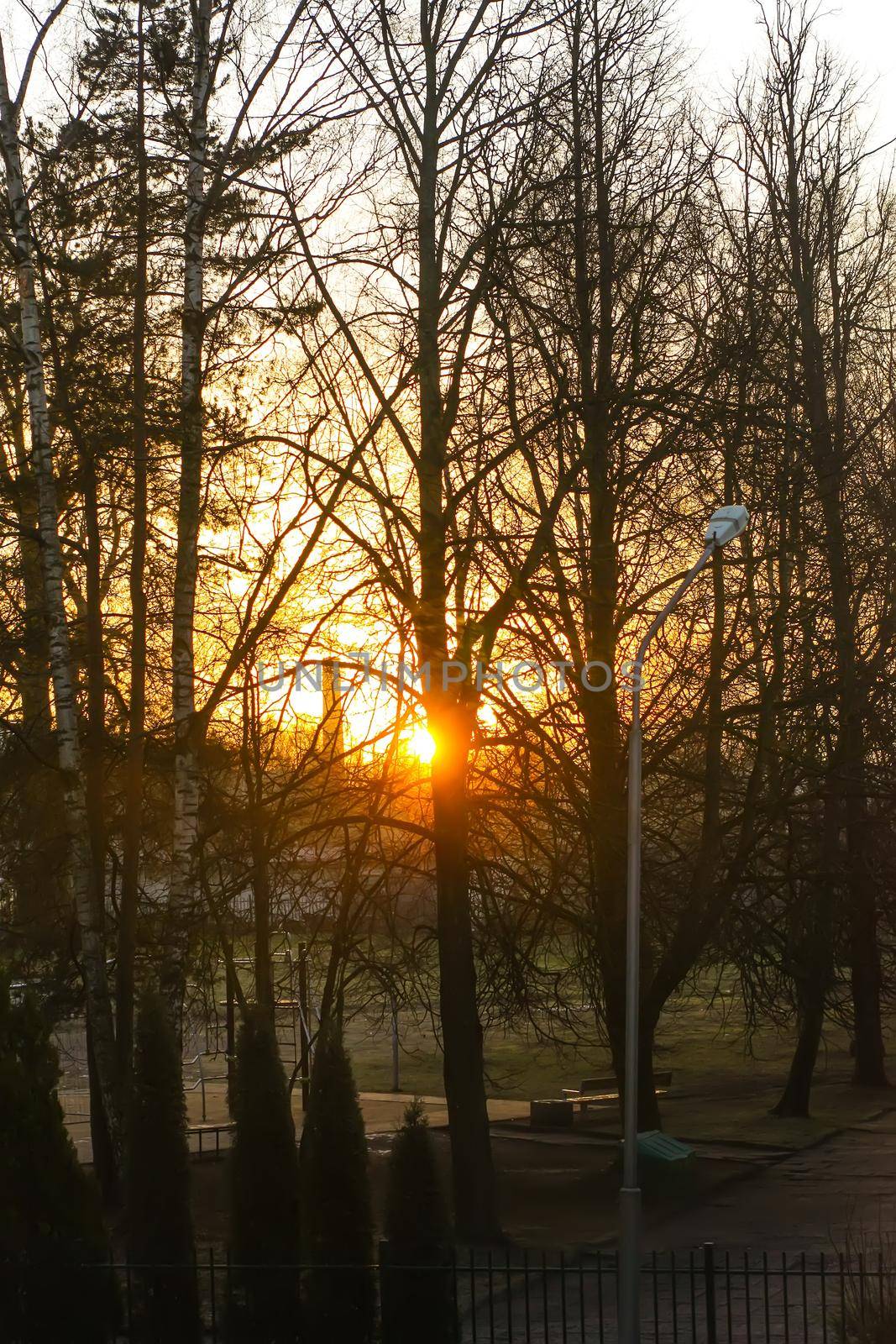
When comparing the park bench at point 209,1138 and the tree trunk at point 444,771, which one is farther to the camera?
the park bench at point 209,1138

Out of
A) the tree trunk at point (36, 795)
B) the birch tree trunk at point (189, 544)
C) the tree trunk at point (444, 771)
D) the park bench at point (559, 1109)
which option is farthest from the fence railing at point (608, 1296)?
the park bench at point (559, 1109)

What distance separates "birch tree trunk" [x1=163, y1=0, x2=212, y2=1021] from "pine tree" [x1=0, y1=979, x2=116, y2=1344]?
10.8ft

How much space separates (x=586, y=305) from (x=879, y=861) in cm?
1003

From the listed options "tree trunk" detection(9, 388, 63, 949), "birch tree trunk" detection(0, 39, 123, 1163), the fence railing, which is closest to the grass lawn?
"tree trunk" detection(9, 388, 63, 949)

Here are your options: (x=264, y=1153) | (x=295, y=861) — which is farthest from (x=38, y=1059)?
(x=295, y=861)

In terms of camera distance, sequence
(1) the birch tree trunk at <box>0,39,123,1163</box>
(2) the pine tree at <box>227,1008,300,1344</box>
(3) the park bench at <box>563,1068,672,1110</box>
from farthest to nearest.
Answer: (3) the park bench at <box>563,1068,672,1110</box> < (1) the birch tree trunk at <box>0,39,123,1163</box> < (2) the pine tree at <box>227,1008,300,1344</box>

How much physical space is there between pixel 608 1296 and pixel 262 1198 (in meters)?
4.04

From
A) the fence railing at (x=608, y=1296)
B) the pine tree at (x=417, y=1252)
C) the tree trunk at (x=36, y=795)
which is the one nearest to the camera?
the fence railing at (x=608, y=1296)

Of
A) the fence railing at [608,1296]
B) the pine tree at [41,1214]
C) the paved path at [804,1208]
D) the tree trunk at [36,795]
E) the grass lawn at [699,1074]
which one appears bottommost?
the grass lawn at [699,1074]

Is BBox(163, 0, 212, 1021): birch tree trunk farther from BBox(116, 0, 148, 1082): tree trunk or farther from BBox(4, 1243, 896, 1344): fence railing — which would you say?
BBox(4, 1243, 896, 1344): fence railing

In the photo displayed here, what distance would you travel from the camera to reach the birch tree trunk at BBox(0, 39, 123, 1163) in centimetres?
1488

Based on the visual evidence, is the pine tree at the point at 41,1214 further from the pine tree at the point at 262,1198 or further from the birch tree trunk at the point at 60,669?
the birch tree trunk at the point at 60,669

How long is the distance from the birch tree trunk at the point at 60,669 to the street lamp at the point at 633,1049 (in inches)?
255

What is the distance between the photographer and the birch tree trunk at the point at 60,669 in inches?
586
